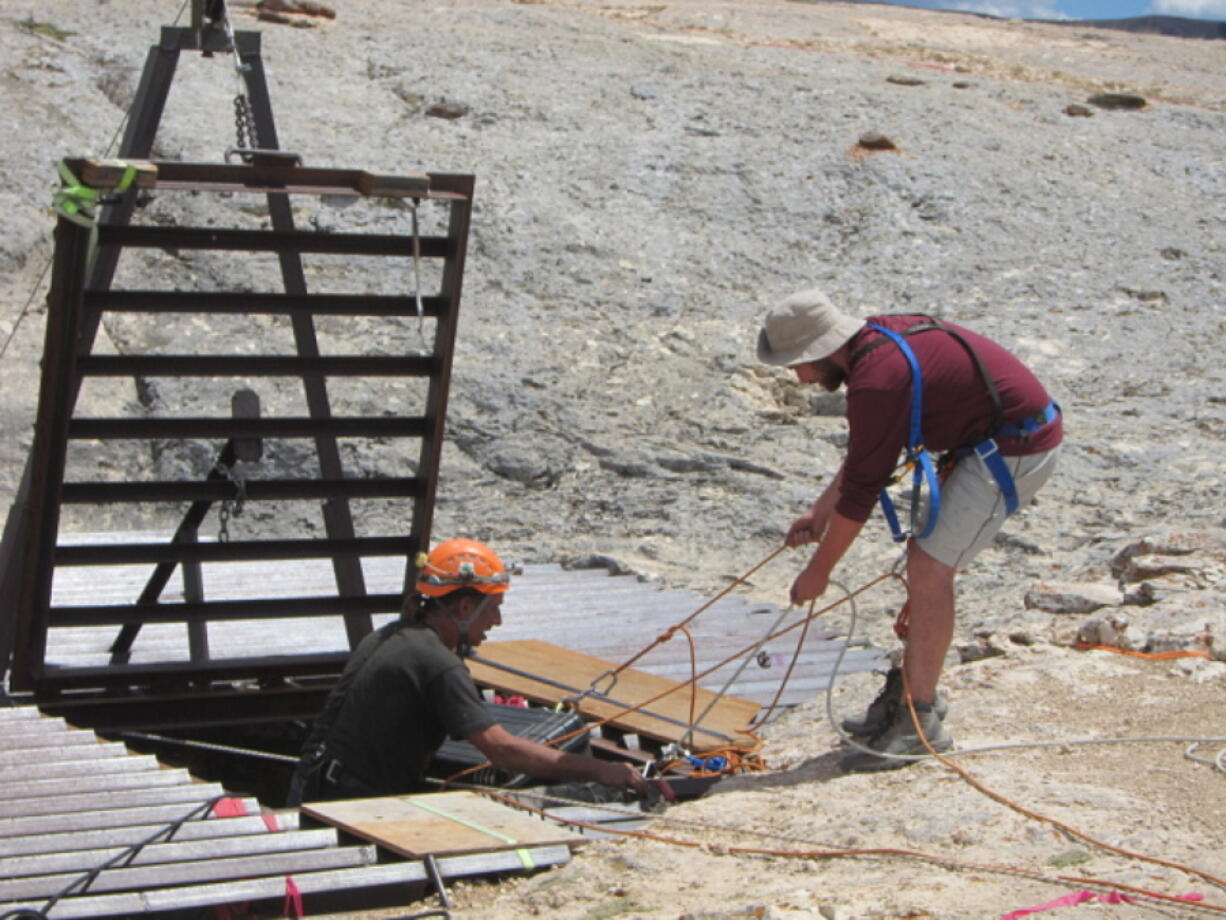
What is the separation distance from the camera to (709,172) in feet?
51.4

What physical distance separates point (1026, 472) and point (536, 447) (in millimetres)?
7488

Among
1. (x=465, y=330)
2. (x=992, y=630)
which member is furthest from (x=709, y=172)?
(x=992, y=630)

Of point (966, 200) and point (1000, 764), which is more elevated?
point (966, 200)

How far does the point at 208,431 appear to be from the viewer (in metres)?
6.04

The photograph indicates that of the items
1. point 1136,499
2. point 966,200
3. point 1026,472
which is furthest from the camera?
point 966,200

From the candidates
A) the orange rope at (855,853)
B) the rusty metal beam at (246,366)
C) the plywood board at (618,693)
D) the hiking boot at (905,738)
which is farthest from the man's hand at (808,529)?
the rusty metal beam at (246,366)

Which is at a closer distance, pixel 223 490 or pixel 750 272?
pixel 223 490

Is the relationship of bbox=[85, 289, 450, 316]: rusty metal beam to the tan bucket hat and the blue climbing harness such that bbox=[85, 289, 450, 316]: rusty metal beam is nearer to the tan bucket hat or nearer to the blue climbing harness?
the tan bucket hat

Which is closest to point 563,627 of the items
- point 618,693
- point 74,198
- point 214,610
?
point 618,693

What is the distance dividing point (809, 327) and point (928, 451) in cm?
58

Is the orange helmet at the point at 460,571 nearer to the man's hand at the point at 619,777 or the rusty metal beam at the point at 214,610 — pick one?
the man's hand at the point at 619,777

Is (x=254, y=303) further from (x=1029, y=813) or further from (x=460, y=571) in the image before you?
(x=1029, y=813)

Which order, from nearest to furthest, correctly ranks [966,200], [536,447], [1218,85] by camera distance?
[536,447]
[966,200]
[1218,85]

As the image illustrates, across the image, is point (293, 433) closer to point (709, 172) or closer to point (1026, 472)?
point (1026, 472)
